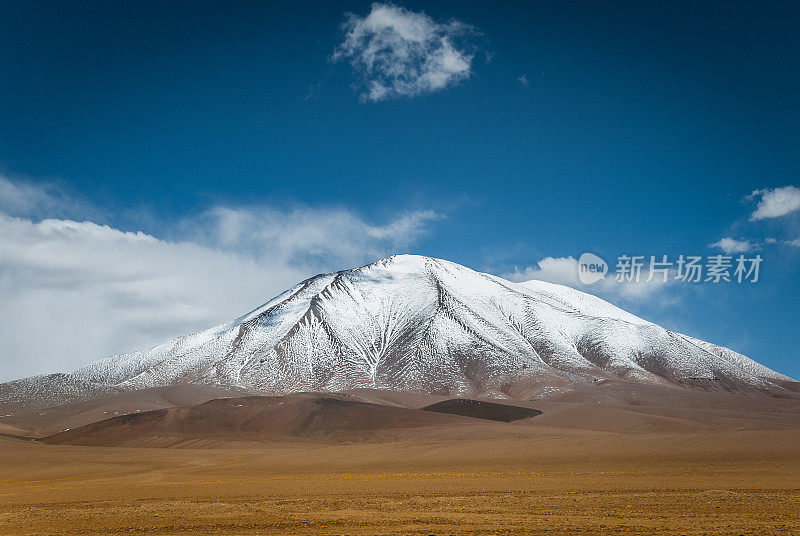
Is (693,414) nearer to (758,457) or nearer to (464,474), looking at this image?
(758,457)

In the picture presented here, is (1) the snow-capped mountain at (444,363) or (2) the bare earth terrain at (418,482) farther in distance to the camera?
(1) the snow-capped mountain at (444,363)

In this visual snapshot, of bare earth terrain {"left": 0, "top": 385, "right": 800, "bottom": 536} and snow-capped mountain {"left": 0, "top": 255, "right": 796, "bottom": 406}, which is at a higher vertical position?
snow-capped mountain {"left": 0, "top": 255, "right": 796, "bottom": 406}

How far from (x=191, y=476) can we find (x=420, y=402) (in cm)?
9411

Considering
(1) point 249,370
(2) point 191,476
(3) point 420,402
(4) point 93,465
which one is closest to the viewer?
(2) point 191,476

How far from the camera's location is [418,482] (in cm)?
3478

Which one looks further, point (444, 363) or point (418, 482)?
point (444, 363)

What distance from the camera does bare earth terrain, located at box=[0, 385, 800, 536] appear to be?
68.8 ft

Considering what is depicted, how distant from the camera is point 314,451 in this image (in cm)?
6225

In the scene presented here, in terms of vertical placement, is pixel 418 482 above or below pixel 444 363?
below

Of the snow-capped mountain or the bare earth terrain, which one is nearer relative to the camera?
the bare earth terrain

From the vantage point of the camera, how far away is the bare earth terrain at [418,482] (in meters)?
21.0

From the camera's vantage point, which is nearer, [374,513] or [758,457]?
[374,513]

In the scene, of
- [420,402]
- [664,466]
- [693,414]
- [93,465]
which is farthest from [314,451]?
[420,402]

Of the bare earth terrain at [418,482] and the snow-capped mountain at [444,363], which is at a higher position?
the snow-capped mountain at [444,363]
